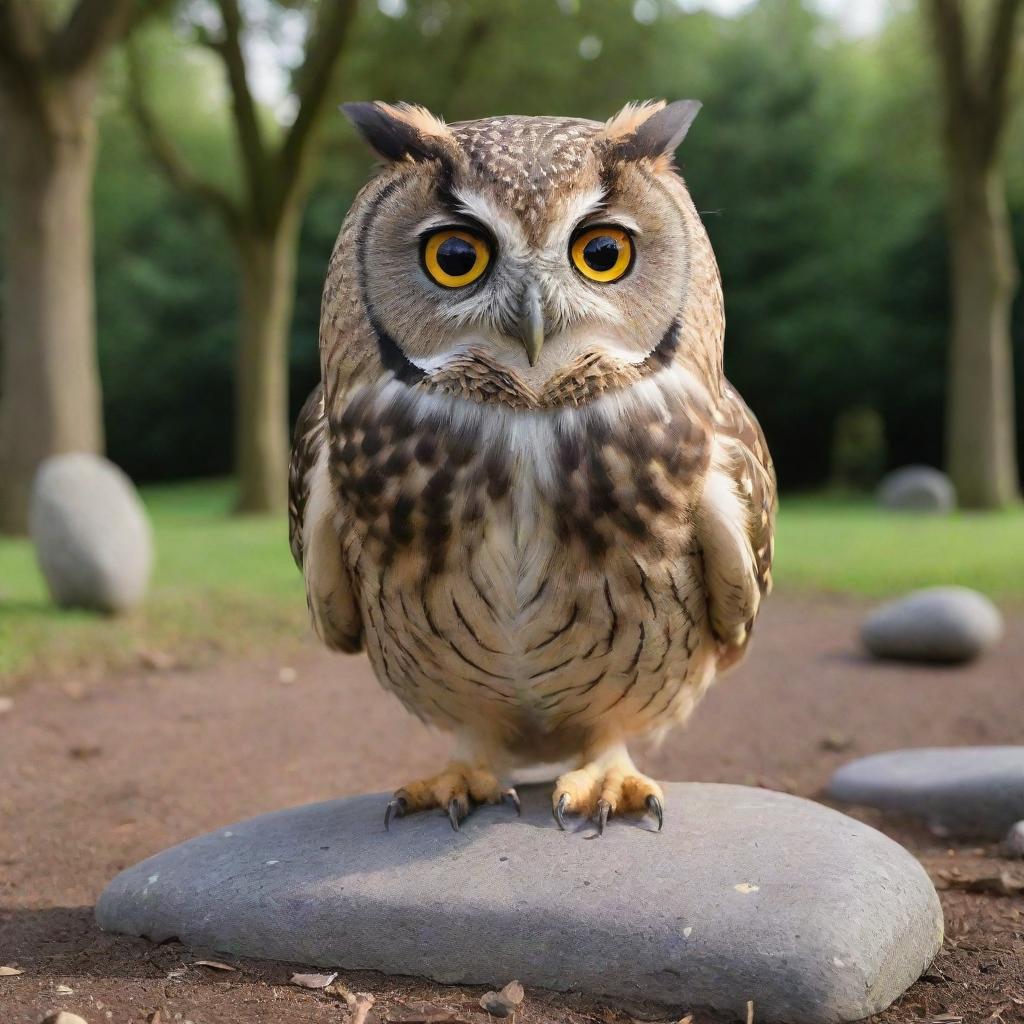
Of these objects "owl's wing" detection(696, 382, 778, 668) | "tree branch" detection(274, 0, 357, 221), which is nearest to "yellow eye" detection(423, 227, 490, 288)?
"owl's wing" detection(696, 382, 778, 668)

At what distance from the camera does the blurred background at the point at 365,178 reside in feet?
30.9

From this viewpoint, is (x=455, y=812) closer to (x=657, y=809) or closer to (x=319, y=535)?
(x=657, y=809)

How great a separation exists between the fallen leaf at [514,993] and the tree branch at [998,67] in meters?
13.2

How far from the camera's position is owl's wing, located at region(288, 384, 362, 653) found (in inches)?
97.5

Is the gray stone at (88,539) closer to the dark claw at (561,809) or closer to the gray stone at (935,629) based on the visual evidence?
the gray stone at (935,629)

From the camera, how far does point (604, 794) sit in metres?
2.55

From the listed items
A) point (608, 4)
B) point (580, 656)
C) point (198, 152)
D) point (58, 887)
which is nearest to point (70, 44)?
point (608, 4)

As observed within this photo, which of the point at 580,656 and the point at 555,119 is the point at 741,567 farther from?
the point at 555,119

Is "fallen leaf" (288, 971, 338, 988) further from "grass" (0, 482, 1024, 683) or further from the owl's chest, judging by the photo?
"grass" (0, 482, 1024, 683)

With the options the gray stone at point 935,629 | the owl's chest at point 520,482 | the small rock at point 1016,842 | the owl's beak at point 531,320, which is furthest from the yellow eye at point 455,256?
the gray stone at point 935,629

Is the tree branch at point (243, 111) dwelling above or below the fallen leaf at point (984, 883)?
above

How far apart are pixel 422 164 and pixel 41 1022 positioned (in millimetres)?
1596

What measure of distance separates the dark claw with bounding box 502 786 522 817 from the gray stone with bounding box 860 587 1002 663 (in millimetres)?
3778

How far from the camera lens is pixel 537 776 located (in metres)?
3.31
